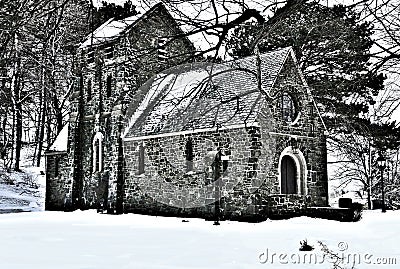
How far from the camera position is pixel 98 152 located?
26.7 metres

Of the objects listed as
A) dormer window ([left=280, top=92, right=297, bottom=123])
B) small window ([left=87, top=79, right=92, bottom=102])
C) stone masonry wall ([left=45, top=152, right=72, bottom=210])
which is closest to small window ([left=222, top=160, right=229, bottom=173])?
dormer window ([left=280, top=92, right=297, bottom=123])

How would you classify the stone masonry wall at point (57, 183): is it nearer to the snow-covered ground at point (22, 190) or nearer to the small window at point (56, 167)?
the small window at point (56, 167)

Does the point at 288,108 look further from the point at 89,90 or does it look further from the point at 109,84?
the point at 89,90

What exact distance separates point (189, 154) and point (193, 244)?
9.05 m

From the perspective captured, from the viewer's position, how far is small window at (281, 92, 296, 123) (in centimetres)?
2082

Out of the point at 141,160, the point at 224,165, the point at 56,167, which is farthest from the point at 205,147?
the point at 56,167

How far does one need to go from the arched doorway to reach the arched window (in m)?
10.0

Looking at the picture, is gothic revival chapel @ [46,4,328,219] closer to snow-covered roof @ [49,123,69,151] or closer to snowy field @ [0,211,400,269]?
snow-covered roof @ [49,123,69,151]

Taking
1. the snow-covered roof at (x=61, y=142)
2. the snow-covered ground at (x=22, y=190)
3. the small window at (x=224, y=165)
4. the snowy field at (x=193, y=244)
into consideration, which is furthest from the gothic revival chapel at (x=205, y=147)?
the snow-covered ground at (x=22, y=190)

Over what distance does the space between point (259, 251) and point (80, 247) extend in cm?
417

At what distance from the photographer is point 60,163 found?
28.3 m

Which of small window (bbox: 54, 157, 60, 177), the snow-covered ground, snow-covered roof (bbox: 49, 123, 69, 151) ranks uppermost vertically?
snow-covered roof (bbox: 49, 123, 69, 151)

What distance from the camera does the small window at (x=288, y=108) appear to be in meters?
20.8

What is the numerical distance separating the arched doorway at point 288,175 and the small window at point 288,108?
1.57m
